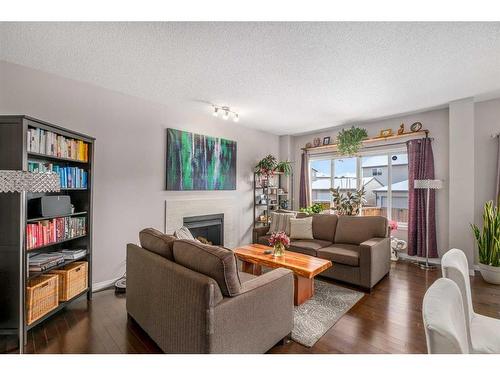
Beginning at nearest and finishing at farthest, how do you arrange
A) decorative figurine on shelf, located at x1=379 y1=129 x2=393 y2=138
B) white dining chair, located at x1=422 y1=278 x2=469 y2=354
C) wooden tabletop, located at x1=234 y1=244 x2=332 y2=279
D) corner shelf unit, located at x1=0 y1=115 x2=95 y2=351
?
1. white dining chair, located at x1=422 y1=278 x2=469 y2=354
2. corner shelf unit, located at x1=0 y1=115 x2=95 y2=351
3. wooden tabletop, located at x1=234 y1=244 x2=332 y2=279
4. decorative figurine on shelf, located at x1=379 y1=129 x2=393 y2=138

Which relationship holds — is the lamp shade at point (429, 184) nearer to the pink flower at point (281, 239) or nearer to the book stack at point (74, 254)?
the pink flower at point (281, 239)

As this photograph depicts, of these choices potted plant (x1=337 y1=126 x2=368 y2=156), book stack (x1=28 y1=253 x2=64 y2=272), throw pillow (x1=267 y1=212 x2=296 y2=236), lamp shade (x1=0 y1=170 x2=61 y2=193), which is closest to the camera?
lamp shade (x1=0 y1=170 x2=61 y2=193)

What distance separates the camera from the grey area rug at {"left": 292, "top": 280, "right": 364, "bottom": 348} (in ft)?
6.28

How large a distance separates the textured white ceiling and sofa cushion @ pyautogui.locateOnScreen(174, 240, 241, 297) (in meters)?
1.70

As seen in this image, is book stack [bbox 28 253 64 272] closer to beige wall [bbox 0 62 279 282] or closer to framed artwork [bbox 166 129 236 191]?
beige wall [bbox 0 62 279 282]

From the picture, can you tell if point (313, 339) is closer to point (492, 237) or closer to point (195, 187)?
point (195, 187)

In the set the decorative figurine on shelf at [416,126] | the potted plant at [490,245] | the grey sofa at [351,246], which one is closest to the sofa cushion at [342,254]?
the grey sofa at [351,246]

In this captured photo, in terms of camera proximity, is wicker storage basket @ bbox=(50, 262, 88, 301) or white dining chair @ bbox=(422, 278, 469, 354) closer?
white dining chair @ bbox=(422, 278, 469, 354)

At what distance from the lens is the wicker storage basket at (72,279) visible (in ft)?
7.23

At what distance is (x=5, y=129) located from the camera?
70.0 inches

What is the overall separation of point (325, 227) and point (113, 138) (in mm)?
3339

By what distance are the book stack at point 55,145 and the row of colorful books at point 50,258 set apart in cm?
95

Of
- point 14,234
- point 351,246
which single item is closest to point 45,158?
point 14,234

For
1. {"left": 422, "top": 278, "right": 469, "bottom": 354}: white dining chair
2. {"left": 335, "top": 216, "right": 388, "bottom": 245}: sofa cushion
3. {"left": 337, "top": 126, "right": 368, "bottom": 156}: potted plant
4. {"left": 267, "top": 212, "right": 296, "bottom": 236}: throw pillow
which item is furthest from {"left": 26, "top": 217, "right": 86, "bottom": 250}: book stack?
{"left": 337, "top": 126, "right": 368, "bottom": 156}: potted plant
